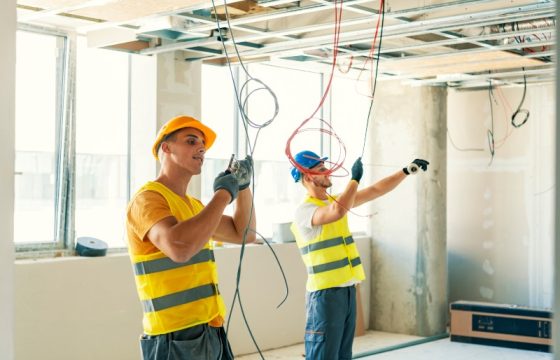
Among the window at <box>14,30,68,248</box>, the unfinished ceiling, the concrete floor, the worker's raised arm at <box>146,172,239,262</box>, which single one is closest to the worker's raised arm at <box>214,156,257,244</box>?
the worker's raised arm at <box>146,172,239,262</box>

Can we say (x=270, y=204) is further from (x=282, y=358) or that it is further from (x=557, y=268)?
(x=557, y=268)

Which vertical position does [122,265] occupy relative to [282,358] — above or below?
above

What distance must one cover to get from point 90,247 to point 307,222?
1738mm

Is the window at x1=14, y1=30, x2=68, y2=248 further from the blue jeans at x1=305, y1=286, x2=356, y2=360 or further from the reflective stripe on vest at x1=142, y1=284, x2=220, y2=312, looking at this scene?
the reflective stripe on vest at x1=142, y1=284, x2=220, y2=312

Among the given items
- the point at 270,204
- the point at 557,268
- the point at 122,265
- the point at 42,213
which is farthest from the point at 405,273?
the point at 557,268

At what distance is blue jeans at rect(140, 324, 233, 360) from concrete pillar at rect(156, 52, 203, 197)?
114 inches

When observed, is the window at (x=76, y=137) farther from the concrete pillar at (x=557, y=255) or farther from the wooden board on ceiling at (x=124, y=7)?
the concrete pillar at (x=557, y=255)

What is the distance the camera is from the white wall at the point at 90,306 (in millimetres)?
4629

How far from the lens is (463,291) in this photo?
7.53 meters

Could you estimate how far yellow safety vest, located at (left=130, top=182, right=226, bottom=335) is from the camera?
247 centimetres

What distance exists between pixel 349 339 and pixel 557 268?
3003 mm

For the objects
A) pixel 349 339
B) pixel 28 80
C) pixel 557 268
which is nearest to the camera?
pixel 557 268

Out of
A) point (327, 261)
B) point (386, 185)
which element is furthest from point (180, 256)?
point (386, 185)

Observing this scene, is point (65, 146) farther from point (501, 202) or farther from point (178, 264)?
point (501, 202)
